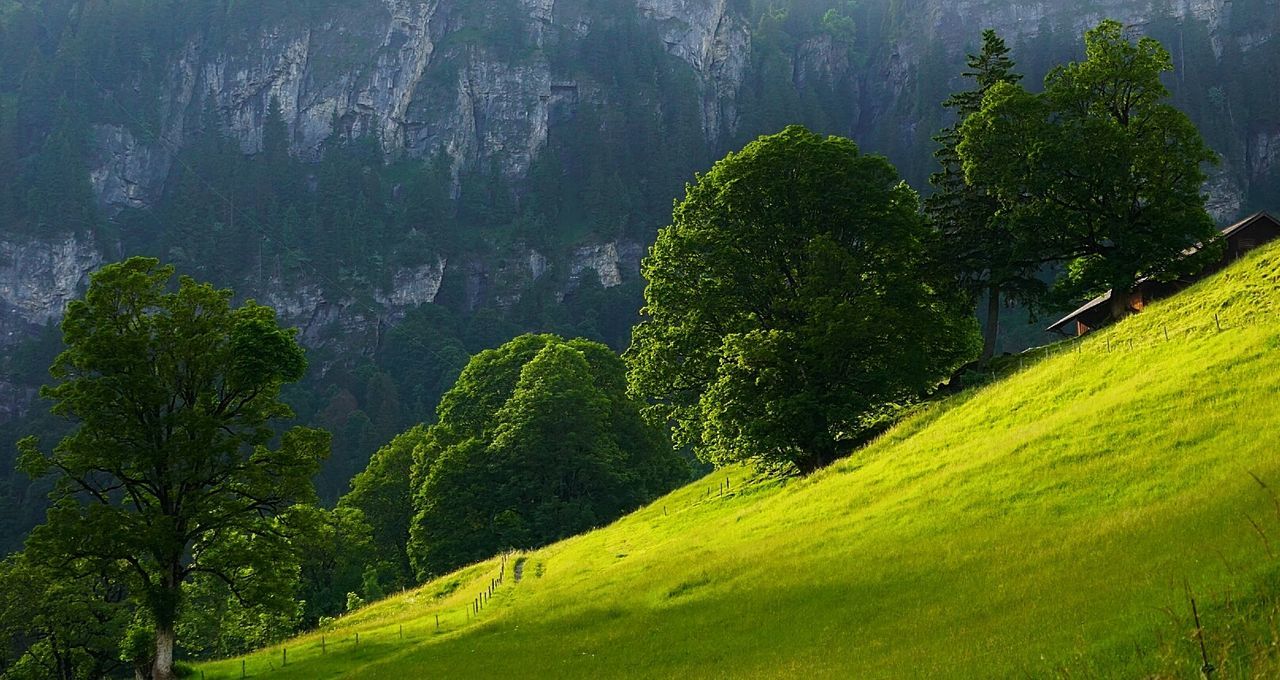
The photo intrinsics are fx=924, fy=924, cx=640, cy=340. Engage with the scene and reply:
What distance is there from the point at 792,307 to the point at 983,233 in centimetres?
1281

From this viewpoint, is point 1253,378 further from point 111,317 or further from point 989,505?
point 111,317

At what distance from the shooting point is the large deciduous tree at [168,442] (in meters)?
28.8

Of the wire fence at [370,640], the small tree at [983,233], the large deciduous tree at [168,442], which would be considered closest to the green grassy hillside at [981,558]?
the wire fence at [370,640]

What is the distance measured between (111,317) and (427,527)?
126 ft

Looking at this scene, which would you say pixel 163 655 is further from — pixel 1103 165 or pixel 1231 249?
pixel 1231 249

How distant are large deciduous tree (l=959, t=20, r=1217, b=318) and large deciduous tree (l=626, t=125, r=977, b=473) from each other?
5044mm

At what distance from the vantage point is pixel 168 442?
29.7 meters

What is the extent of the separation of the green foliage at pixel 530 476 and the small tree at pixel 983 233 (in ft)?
96.3

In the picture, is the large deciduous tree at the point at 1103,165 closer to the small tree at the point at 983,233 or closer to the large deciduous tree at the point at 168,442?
the small tree at the point at 983,233

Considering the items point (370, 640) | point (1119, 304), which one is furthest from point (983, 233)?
point (370, 640)

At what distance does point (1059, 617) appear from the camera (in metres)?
14.8

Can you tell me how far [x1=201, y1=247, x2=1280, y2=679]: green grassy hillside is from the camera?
563 inches

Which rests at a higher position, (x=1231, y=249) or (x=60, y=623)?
(x=1231, y=249)

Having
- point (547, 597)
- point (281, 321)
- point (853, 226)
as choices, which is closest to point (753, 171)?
point (853, 226)
